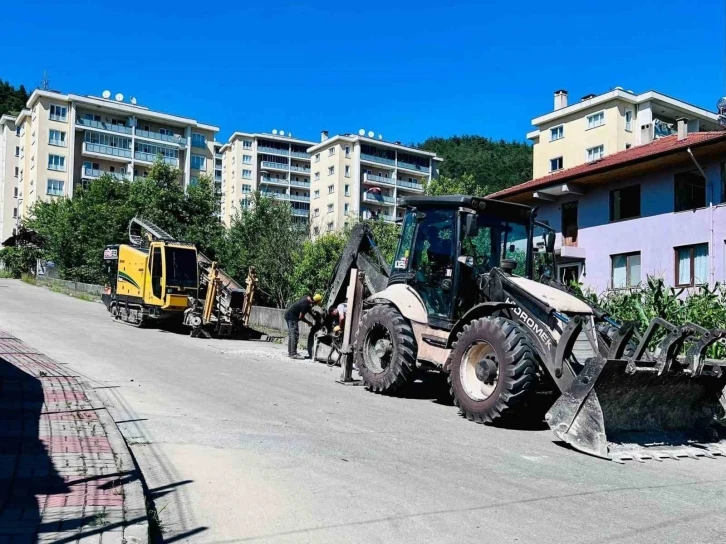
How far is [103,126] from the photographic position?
73.2 meters

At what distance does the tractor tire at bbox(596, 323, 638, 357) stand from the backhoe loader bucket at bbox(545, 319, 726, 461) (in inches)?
20.0

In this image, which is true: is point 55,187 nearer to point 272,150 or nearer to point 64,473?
point 272,150

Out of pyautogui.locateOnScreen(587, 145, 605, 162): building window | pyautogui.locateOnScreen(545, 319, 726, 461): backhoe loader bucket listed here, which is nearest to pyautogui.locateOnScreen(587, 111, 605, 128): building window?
pyautogui.locateOnScreen(587, 145, 605, 162): building window

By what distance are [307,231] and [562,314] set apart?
73.1 ft

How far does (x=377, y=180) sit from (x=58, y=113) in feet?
129

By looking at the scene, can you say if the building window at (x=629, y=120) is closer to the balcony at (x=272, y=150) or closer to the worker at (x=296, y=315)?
the worker at (x=296, y=315)

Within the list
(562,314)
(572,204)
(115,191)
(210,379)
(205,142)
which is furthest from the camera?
(205,142)

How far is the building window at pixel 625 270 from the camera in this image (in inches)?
944

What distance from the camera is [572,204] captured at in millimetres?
26734

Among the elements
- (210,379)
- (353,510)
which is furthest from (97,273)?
(353,510)

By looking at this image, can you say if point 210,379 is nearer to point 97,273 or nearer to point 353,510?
point 353,510

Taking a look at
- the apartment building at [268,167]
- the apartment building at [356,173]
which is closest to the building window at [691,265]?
the apartment building at [356,173]

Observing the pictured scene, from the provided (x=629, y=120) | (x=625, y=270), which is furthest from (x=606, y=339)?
(x=629, y=120)

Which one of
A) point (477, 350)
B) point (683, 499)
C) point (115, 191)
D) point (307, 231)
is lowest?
point (683, 499)
